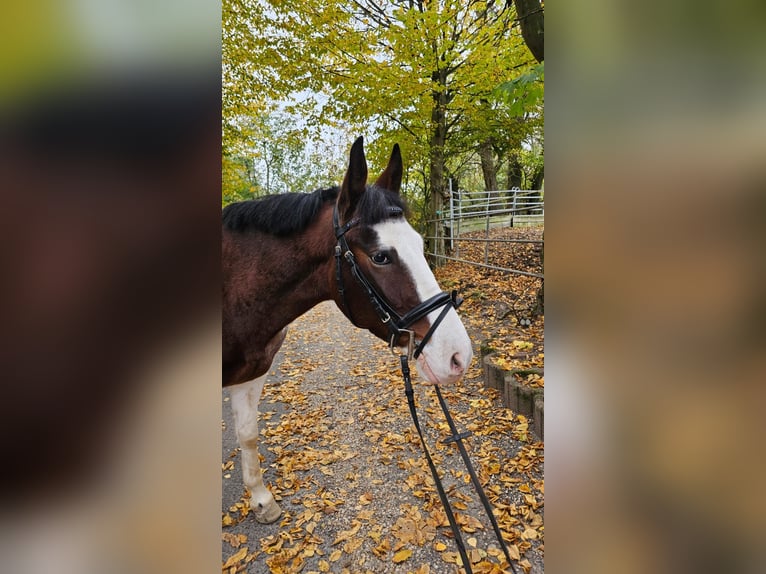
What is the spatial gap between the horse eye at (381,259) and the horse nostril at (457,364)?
1.73 ft

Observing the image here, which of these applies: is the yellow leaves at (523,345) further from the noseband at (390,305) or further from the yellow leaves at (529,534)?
the noseband at (390,305)

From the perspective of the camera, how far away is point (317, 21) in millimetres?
2004

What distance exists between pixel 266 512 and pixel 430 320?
182 cm

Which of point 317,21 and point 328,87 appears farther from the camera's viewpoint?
point 328,87

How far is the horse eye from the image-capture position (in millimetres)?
1445

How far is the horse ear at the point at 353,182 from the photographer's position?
1.43 meters

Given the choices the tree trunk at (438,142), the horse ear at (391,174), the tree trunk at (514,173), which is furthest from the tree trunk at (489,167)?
the horse ear at (391,174)

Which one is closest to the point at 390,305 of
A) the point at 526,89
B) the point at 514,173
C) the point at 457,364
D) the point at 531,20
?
the point at 457,364
